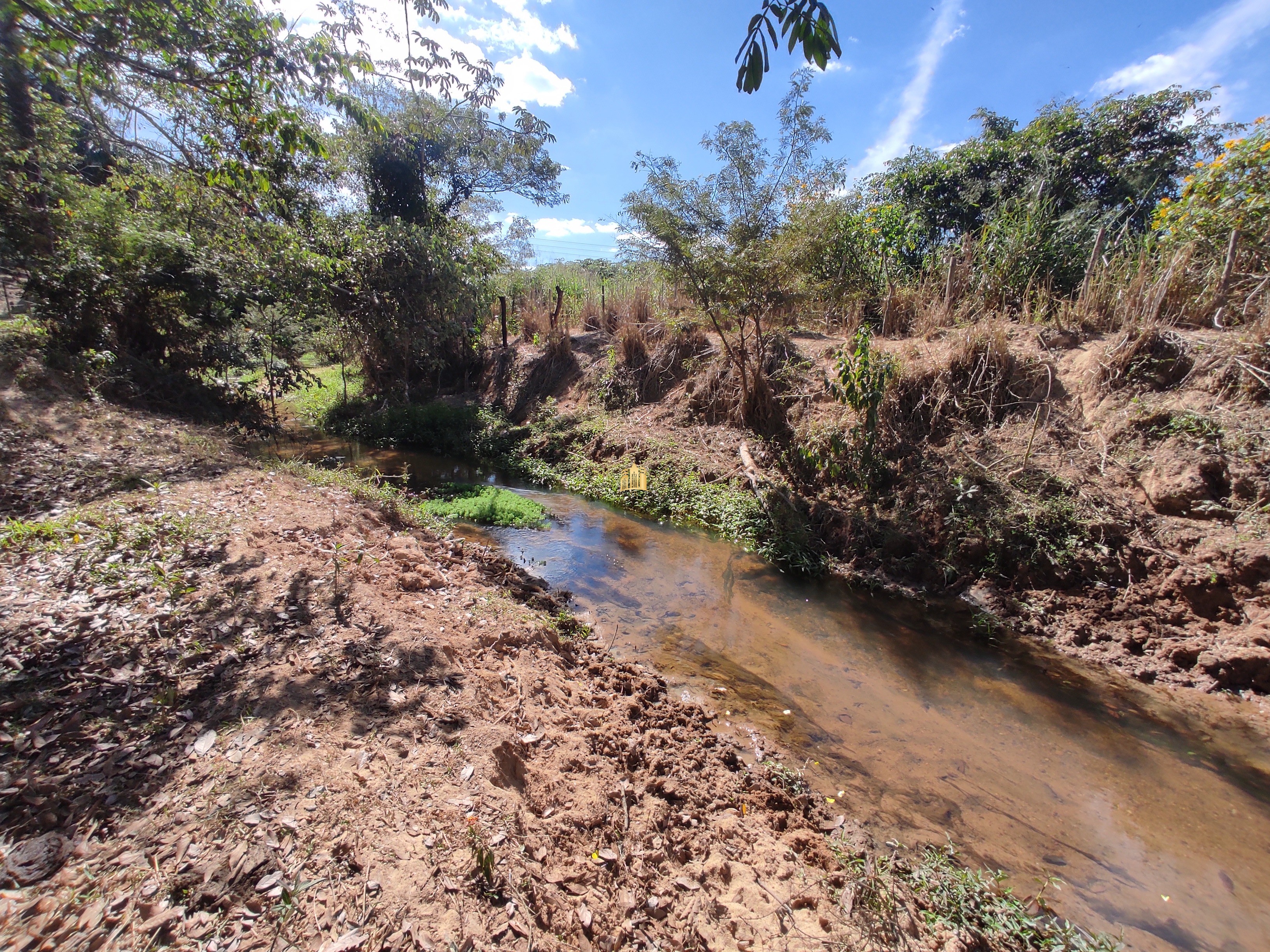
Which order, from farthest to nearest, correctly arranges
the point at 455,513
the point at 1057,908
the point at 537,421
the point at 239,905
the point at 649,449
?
1. the point at 537,421
2. the point at 649,449
3. the point at 455,513
4. the point at 1057,908
5. the point at 239,905

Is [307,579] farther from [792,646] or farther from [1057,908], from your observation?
[1057,908]

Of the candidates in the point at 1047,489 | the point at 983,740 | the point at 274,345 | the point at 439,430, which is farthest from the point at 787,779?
the point at 274,345

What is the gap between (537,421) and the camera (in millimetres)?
12922

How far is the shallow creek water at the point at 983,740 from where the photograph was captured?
3.08m

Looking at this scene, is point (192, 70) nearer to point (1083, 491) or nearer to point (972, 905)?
point (972, 905)

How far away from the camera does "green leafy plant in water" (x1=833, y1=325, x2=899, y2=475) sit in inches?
293

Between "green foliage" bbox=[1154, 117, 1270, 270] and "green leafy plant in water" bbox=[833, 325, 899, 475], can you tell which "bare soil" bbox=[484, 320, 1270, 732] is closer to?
"green leafy plant in water" bbox=[833, 325, 899, 475]

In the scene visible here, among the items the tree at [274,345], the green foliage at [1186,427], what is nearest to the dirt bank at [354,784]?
the green foliage at [1186,427]

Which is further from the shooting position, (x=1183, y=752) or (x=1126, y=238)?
(x=1126, y=238)

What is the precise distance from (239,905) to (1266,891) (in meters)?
5.06

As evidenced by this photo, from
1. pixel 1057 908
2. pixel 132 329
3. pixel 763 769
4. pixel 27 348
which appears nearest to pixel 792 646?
pixel 763 769

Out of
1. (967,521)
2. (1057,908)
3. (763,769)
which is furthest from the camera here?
(967,521)

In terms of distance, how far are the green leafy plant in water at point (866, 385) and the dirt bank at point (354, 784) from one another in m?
4.92

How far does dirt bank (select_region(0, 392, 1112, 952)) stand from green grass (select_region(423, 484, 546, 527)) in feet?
11.2
